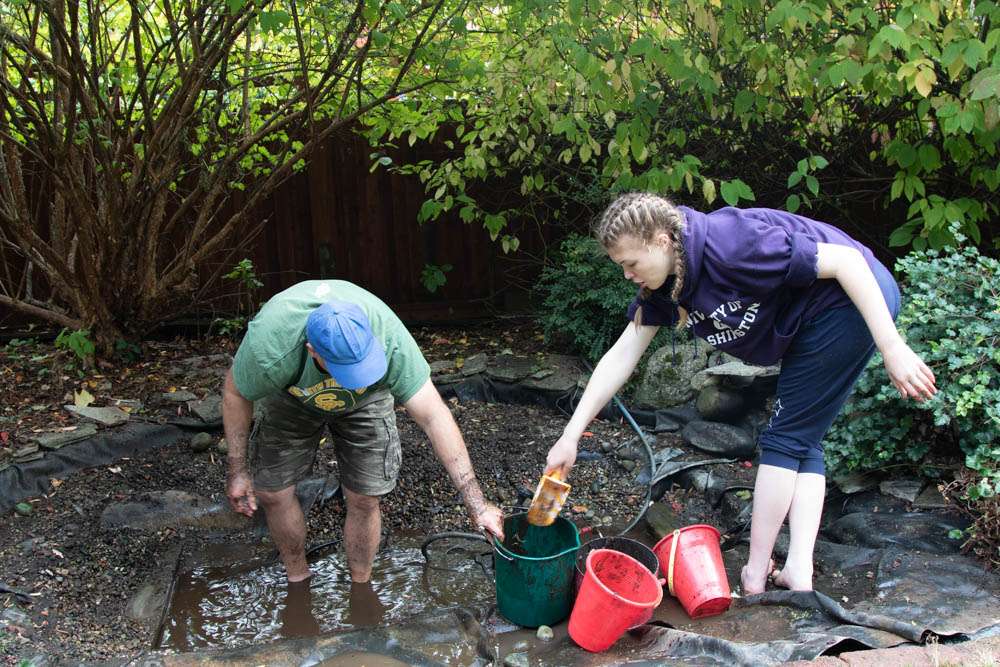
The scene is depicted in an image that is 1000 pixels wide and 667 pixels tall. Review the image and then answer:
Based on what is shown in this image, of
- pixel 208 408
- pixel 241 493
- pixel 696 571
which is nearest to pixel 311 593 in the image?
pixel 241 493

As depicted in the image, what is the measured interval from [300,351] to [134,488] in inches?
77.3

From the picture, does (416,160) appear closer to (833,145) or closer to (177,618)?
(833,145)

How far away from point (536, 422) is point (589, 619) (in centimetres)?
247

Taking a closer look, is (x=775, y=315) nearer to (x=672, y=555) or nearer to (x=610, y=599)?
(x=672, y=555)

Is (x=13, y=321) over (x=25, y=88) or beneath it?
beneath

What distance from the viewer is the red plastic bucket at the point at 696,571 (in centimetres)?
260

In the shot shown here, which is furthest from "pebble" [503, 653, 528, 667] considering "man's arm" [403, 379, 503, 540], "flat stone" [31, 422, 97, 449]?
"flat stone" [31, 422, 97, 449]

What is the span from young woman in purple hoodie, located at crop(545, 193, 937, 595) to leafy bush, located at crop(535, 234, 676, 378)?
7.62 ft

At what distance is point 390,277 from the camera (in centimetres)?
679

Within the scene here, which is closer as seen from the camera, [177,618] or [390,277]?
[177,618]

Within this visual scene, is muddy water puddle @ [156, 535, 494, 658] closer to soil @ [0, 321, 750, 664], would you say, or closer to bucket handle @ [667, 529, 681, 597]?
soil @ [0, 321, 750, 664]

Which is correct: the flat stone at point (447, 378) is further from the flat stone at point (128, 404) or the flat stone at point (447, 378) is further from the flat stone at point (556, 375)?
the flat stone at point (128, 404)

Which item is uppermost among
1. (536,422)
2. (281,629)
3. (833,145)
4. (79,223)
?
(833,145)

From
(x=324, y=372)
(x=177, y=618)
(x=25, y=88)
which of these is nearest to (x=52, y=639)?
(x=177, y=618)
